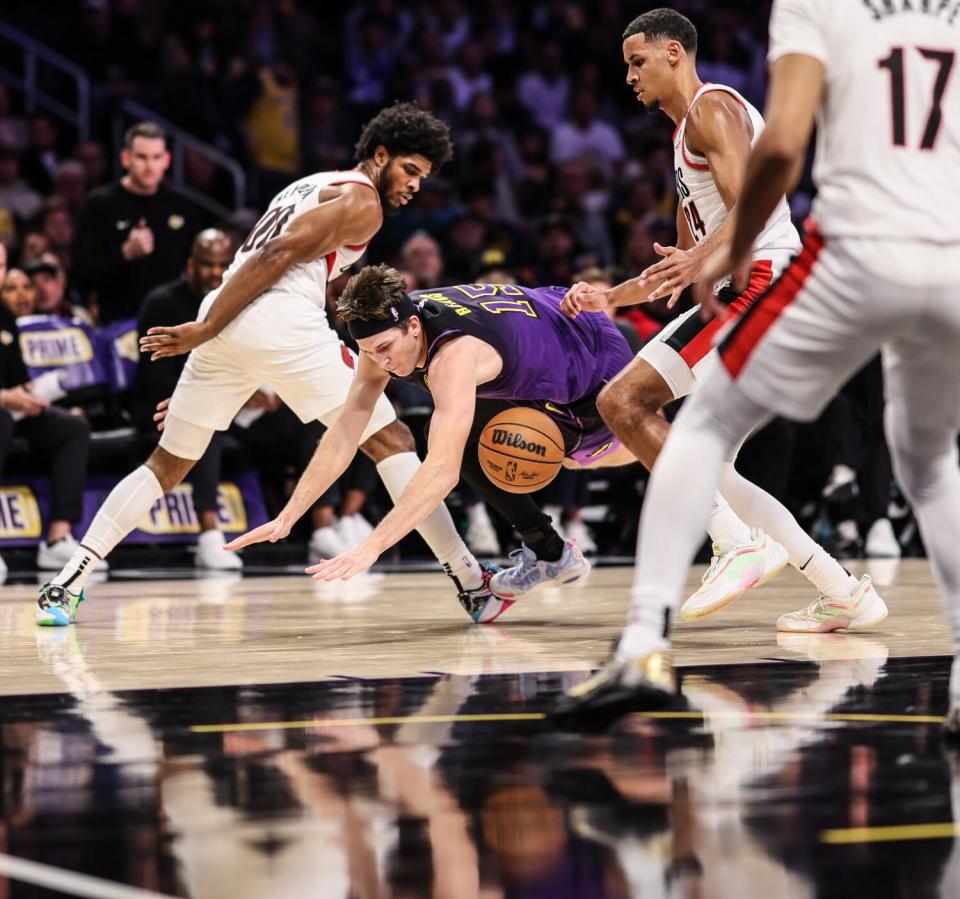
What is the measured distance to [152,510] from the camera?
9484mm

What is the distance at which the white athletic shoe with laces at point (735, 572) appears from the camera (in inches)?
205

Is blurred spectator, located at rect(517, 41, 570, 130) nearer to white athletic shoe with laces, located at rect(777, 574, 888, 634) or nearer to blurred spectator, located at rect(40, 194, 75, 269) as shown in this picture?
blurred spectator, located at rect(40, 194, 75, 269)

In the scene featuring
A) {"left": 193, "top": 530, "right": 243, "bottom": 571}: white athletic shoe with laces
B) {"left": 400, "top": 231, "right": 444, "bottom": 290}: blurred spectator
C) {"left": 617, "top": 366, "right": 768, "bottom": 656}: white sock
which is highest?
{"left": 400, "top": 231, "right": 444, "bottom": 290}: blurred spectator

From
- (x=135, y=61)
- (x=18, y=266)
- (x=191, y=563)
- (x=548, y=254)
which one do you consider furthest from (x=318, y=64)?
(x=191, y=563)

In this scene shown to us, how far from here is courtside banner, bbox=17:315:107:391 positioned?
372 inches

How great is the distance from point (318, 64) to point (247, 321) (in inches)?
334

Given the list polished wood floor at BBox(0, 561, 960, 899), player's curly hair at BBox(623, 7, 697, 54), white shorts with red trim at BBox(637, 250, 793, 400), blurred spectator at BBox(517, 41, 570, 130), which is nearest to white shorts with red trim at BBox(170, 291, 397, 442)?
polished wood floor at BBox(0, 561, 960, 899)

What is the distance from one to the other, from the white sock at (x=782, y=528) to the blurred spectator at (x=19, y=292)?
5.27 metres

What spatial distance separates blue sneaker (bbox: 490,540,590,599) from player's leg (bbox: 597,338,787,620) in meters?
0.85

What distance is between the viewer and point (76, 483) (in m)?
8.92

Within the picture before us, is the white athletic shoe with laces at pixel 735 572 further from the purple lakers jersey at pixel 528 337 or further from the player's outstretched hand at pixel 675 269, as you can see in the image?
the player's outstretched hand at pixel 675 269

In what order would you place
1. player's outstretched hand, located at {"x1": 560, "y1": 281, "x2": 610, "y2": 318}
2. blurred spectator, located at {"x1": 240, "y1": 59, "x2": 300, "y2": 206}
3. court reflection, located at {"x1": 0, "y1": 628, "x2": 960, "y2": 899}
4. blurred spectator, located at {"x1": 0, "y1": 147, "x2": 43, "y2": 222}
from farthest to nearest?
blurred spectator, located at {"x1": 240, "y1": 59, "x2": 300, "y2": 206}
blurred spectator, located at {"x1": 0, "y1": 147, "x2": 43, "y2": 222}
player's outstretched hand, located at {"x1": 560, "y1": 281, "x2": 610, "y2": 318}
court reflection, located at {"x1": 0, "y1": 628, "x2": 960, "y2": 899}

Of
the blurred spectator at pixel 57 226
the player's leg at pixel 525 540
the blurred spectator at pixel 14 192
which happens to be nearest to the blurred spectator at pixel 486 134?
the blurred spectator at pixel 14 192

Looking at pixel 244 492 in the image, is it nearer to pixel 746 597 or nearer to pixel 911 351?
pixel 746 597
